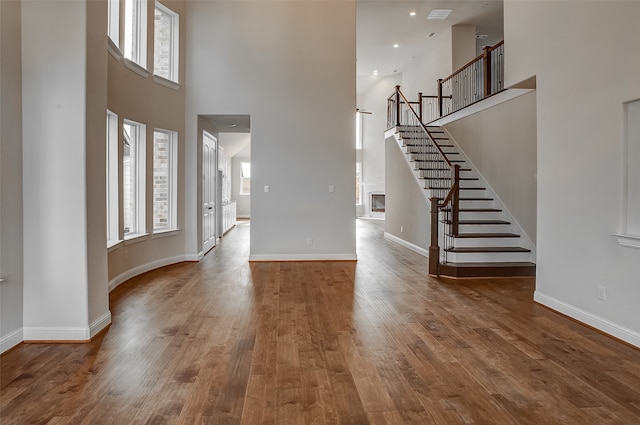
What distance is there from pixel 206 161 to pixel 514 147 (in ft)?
17.7

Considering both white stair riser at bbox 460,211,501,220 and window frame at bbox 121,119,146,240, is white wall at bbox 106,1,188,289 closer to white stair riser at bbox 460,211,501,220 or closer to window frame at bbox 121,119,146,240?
window frame at bbox 121,119,146,240

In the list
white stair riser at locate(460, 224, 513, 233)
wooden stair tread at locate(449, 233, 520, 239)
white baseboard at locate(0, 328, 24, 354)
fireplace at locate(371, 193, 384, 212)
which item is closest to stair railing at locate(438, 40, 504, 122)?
white stair riser at locate(460, 224, 513, 233)

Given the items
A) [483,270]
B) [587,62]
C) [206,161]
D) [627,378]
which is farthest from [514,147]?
[206,161]

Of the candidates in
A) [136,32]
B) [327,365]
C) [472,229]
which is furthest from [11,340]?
[472,229]

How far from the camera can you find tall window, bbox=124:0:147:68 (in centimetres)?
572

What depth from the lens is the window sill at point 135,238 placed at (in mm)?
5499

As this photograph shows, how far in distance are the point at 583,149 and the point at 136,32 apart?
590 cm

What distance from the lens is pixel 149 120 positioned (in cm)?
604

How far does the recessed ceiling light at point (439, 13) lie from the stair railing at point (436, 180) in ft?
6.84

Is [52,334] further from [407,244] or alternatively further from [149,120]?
[407,244]

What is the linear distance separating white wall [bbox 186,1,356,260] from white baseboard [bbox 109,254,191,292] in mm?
300

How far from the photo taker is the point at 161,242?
6.45m

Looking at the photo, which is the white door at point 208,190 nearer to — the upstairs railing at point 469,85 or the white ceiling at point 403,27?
the white ceiling at point 403,27

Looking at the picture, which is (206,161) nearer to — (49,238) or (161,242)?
(161,242)
